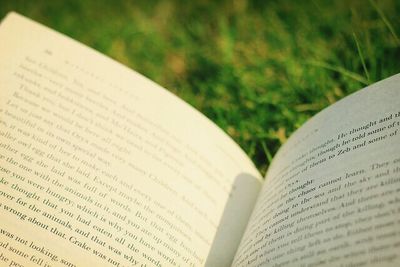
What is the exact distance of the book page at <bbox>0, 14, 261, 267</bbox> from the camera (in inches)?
34.8

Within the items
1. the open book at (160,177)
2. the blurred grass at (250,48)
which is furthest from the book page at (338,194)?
the blurred grass at (250,48)

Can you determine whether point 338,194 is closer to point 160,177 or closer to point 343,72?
point 160,177

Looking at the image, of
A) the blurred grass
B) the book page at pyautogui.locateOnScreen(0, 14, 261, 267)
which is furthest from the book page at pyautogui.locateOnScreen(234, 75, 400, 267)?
the blurred grass

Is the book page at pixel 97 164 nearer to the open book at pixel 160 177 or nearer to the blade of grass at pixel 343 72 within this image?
the open book at pixel 160 177

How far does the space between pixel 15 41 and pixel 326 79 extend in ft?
3.33

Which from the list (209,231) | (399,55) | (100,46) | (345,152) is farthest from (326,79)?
(100,46)

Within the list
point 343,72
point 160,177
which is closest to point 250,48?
point 343,72

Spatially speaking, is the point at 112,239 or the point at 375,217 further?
the point at 112,239

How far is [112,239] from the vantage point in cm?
90

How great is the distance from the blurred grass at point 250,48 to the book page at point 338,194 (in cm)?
29

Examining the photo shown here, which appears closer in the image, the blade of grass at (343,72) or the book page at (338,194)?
→ the book page at (338,194)

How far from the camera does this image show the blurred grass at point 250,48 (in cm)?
143

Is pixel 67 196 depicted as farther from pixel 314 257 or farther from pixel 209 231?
pixel 314 257

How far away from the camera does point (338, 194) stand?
0.86 metres
